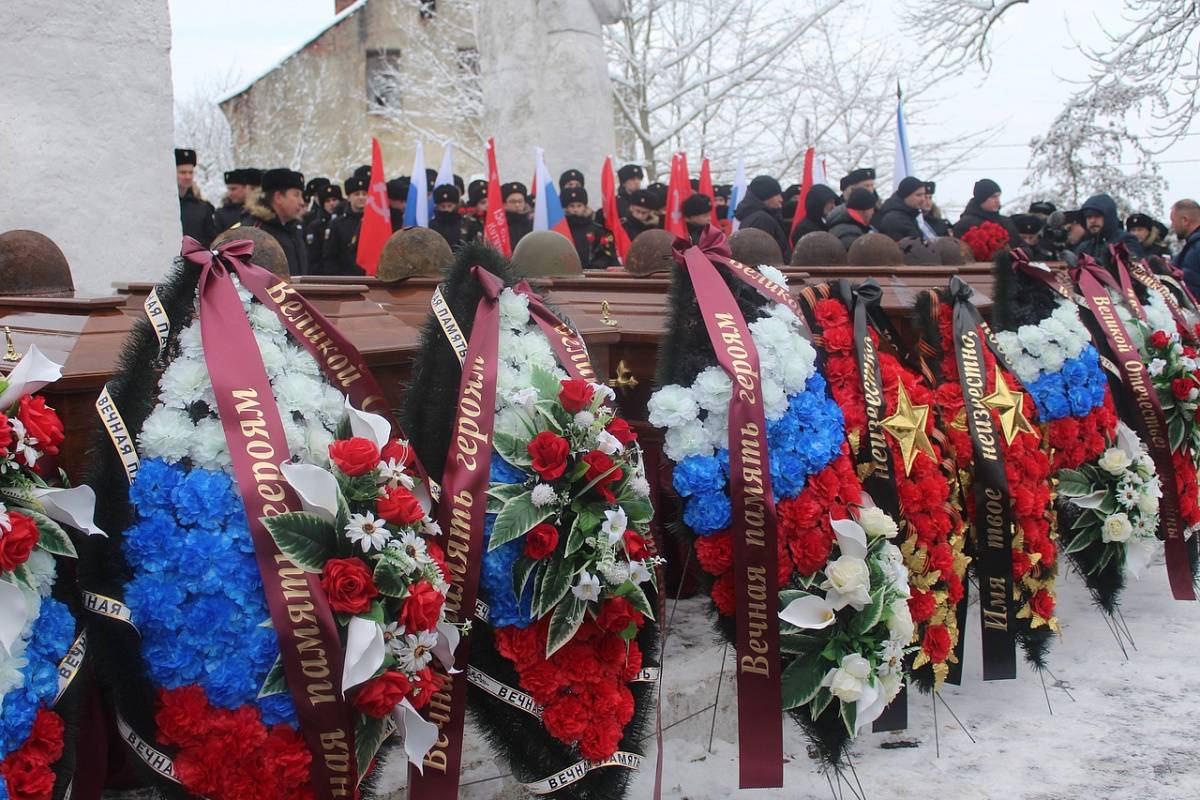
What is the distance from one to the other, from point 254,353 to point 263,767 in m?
0.80

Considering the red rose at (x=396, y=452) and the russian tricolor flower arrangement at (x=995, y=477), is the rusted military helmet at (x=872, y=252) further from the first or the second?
the red rose at (x=396, y=452)

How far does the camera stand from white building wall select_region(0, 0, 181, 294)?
16.7 feet

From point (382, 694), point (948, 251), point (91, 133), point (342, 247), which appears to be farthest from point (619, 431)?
point (342, 247)

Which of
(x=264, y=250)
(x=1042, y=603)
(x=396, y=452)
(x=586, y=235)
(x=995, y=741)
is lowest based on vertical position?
(x=995, y=741)

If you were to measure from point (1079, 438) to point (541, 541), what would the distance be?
8.63ft

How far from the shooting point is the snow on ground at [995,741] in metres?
3.11

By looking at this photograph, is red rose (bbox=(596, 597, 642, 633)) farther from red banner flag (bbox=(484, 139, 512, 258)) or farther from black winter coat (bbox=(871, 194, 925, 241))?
red banner flag (bbox=(484, 139, 512, 258))

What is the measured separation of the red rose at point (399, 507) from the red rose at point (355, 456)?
0.07 m

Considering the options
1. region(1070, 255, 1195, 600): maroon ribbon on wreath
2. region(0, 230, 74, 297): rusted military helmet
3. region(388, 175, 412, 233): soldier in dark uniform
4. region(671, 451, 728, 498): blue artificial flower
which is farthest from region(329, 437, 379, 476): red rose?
region(388, 175, 412, 233): soldier in dark uniform

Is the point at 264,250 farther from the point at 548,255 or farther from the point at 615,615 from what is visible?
the point at 548,255

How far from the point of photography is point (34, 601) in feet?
6.61

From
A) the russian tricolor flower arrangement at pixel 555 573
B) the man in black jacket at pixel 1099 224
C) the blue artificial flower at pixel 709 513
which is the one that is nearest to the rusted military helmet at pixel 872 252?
the blue artificial flower at pixel 709 513

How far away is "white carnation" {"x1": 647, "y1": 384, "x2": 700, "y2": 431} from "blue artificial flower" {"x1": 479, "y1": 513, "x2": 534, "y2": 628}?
2.08ft

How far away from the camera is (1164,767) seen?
129 inches
